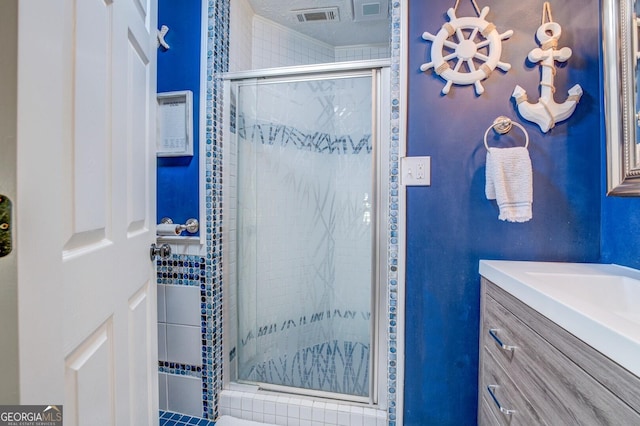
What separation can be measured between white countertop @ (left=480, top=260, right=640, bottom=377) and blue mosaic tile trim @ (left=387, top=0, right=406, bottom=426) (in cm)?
36

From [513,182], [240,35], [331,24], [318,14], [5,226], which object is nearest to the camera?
[5,226]

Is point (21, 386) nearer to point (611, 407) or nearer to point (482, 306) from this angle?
point (611, 407)


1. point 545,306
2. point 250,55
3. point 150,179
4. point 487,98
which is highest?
point 250,55

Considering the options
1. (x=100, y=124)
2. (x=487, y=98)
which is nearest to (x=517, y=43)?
(x=487, y=98)

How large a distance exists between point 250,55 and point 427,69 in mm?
1248

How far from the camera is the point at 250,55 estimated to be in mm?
1932

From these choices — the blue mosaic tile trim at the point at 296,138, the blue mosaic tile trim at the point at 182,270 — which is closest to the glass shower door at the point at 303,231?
the blue mosaic tile trim at the point at 296,138

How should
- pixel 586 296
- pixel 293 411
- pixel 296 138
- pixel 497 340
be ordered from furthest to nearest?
pixel 296 138, pixel 293 411, pixel 497 340, pixel 586 296

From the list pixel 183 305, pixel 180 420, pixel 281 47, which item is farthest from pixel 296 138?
pixel 180 420

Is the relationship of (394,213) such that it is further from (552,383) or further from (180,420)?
(180,420)

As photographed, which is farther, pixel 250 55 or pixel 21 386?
pixel 250 55

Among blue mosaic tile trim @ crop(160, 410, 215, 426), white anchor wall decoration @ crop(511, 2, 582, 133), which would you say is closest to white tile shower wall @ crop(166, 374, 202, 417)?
blue mosaic tile trim @ crop(160, 410, 215, 426)

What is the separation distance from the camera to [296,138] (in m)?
1.68

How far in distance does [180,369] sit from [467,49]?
2.05 metres
